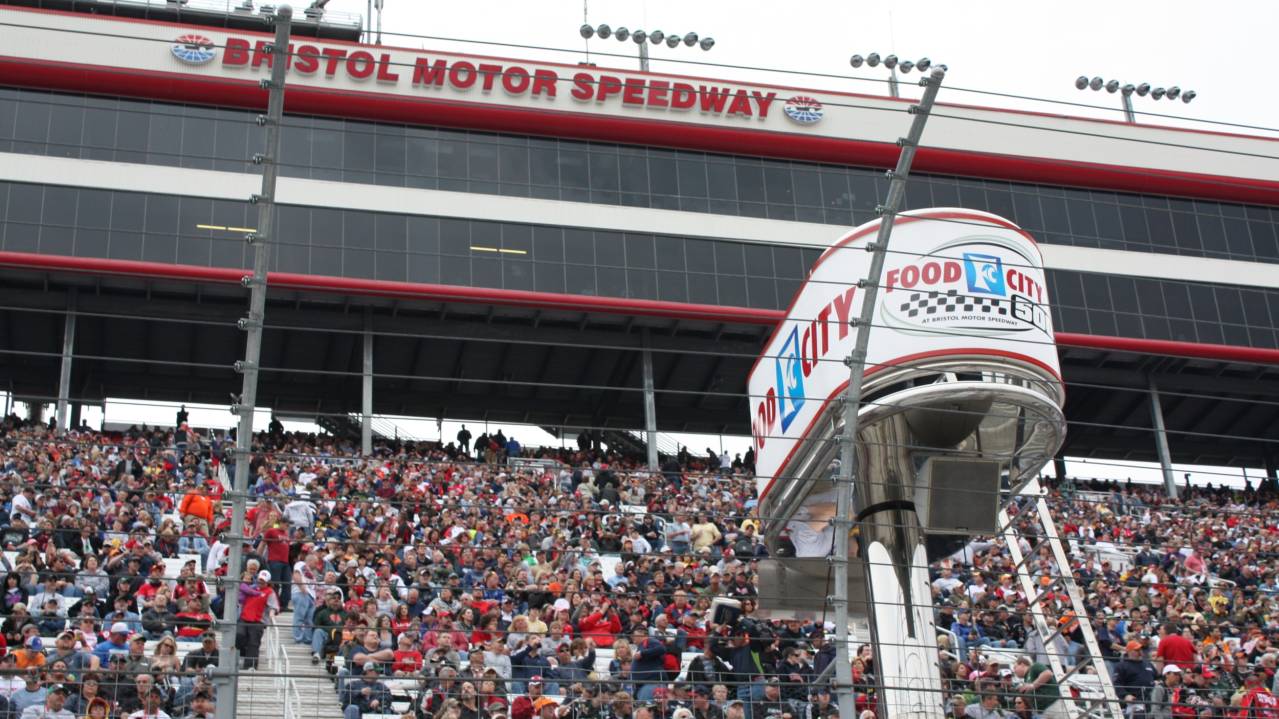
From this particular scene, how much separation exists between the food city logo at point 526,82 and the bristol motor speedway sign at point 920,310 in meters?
19.5

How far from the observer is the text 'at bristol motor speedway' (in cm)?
1220

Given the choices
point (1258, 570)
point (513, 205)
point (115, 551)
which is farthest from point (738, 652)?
point (513, 205)

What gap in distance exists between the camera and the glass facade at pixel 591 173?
32656 millimetres

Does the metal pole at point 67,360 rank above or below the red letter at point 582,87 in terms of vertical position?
A: below

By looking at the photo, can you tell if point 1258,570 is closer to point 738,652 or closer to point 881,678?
point 738,652

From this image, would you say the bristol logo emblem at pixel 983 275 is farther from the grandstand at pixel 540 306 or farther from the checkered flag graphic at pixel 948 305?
the grandstand at pixel 540 306

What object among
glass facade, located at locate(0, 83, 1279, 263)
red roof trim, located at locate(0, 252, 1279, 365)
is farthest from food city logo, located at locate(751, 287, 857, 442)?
glass facade, located at locate(0, 83, 1279, 263)

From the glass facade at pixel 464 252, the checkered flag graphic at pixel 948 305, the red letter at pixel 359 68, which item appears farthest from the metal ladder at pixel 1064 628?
the red letter at pixel 359 68

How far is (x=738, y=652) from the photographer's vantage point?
15.5 meters

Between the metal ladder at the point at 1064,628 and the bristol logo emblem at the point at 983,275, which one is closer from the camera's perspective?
the bristol logo emblem at the point at 983,275

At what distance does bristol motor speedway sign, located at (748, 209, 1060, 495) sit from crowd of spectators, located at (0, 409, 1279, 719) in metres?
1.35

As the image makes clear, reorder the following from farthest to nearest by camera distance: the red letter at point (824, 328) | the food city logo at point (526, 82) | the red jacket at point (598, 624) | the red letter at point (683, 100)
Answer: the red letter at point (683, 100)
the food city logo at point (526, 82)
the red jacket at point (598, 624)
the red letter at point (824, 328)

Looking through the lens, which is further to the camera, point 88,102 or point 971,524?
point 88,102

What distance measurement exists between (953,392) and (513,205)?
22538mm
